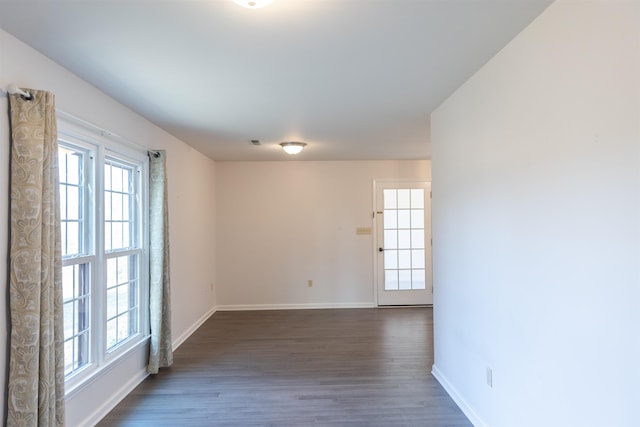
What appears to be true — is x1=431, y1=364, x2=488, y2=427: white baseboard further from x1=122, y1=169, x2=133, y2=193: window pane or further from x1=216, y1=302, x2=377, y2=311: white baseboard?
x1=122, y1=169, x2=133, y2=193: window pane

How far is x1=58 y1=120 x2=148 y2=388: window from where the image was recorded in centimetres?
240

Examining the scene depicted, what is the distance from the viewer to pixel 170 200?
3908 millimetres

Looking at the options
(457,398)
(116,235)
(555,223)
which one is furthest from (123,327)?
(555,223)

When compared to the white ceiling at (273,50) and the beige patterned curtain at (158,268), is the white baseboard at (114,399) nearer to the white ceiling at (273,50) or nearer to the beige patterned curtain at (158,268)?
the beige patterned curtain at (158,268)

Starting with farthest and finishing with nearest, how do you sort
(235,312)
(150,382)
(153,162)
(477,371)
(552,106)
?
(235,312) → (153,162) → (150,382) → (477,371) → (552,106)

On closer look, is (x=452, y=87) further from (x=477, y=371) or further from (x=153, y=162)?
(x=153, y=162)

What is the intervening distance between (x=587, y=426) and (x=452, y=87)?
7.05ft

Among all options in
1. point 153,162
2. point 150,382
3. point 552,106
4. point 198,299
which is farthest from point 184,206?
point 552,106

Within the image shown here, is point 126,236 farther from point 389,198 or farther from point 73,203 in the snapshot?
point 389,198

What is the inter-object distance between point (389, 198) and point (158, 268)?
147 inches

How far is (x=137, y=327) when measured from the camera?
130 inches

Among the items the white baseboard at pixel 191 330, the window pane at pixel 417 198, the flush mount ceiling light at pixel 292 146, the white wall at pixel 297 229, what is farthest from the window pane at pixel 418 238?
the white baseboard at pixel 191 330

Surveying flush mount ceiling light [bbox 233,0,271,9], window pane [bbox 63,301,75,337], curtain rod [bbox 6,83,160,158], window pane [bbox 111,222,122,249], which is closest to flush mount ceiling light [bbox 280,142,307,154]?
curtain rod [bbox 6,83,160,158]

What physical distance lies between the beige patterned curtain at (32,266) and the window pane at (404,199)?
480 cm
